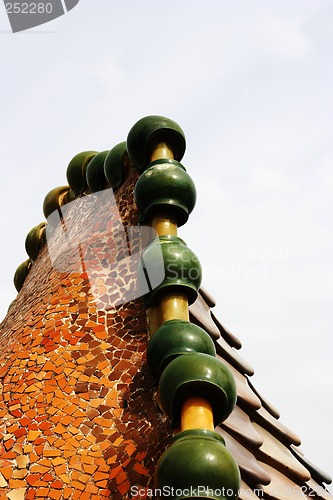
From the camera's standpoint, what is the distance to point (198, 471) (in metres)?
1.89

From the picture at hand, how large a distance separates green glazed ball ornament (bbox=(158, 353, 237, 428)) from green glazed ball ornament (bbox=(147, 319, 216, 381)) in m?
0.10

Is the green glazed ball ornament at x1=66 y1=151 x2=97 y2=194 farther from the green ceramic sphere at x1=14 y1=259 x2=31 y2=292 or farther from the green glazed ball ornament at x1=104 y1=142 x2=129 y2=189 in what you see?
the green ceramic sphere at x1=14 y1=259 x2=31 y2=292

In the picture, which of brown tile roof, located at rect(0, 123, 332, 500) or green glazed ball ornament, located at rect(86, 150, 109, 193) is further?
green glazed ball ornament, located at rect(86, 150, 109, 193)

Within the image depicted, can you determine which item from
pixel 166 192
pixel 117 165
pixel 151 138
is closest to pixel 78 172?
pixel 117 165

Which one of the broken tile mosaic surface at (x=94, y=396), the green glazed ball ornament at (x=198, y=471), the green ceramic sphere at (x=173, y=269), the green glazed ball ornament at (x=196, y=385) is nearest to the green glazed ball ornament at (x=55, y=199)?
the broken tile mosaic surface at (x=94, y=396)

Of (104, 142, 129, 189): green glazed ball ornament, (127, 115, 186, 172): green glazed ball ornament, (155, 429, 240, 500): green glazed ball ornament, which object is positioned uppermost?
(104, 142, 129, 189): green glazed ball ornament

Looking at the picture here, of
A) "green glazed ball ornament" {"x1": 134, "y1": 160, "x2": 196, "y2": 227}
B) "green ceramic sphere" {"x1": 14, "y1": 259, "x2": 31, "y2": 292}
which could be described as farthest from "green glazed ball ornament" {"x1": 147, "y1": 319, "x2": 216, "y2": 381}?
"green ceramic sphere" {"x1": 14, "y1": 259, "x2": 31, "y2": 292}

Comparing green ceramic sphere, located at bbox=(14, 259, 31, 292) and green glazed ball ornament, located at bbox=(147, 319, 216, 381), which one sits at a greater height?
green ceramic sphere, located at bbox=(14, 259, 31, 292)

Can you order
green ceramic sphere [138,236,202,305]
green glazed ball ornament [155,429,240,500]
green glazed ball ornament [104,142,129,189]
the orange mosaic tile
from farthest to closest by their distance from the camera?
green glazed ball ornament [104,142,129,189] < green ceramic sphere [138,236,202,305] < the orange mosaic tile < green glazed ball ornament [155,429,240,500]

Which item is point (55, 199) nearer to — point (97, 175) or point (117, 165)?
point (97, 175)

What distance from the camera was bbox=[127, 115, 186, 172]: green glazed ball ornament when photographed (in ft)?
10.3

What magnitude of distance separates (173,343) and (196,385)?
Answer: 0.79 ft

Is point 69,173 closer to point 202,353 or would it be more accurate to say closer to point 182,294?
point 182,294

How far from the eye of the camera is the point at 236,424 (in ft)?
9.26
